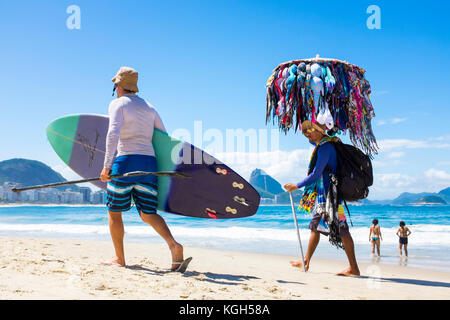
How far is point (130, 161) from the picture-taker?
3258 mm

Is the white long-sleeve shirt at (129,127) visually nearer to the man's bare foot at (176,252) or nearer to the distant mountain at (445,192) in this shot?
the man's bare foot at (176,252)

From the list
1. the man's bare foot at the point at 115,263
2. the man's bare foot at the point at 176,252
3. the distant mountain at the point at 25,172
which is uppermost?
the distant mountain at the point at 25,172

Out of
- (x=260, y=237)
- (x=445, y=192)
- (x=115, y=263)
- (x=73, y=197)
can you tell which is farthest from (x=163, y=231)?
(x=445, y=192)

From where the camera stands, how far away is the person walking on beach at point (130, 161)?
323cm

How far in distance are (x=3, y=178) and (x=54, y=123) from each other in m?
121

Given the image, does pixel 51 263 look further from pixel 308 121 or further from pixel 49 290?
pixel 308 121

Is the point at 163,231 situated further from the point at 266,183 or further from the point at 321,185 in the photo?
the point at 266,183

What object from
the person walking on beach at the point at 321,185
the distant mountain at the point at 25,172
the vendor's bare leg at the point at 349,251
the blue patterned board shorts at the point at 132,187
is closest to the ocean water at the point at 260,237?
the vendor's bare leg at the point at 349,251

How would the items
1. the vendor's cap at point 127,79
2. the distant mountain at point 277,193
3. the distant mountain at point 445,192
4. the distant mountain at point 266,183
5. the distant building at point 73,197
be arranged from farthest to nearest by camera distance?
1. the distant mountain at point 445,192
2. the distant mountain at point 266,183
3. the distant mountain at point 277,193
4. the distant building at point 73,197
5. the vendor's cap at point 127,79

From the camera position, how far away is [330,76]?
3811 mm

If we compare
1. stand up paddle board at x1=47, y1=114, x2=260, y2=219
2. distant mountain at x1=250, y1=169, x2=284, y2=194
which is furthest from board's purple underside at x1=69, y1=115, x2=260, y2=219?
distant mountain at x1=250, y1=169, x2=284, y2=194

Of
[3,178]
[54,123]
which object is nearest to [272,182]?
[3,178]

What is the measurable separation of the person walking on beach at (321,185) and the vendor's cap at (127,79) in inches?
65.5
